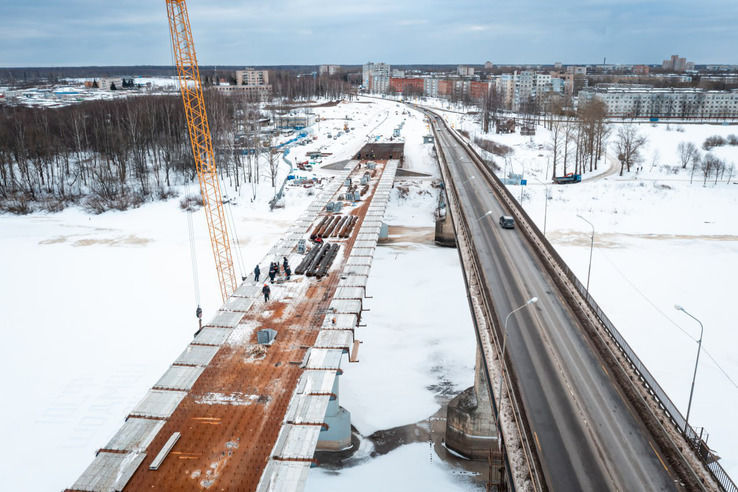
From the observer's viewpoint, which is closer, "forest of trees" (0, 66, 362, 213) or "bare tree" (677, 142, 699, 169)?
"forest of trees" (0, 66, 362, 213)

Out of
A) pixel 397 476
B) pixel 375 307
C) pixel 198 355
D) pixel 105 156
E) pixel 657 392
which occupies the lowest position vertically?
pixel 397 476

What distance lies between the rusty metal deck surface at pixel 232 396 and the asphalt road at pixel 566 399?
9.64 m

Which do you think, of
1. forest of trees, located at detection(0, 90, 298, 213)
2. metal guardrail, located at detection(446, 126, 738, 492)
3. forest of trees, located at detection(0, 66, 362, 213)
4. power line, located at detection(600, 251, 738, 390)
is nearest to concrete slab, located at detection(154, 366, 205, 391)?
metal guardrail, located at detection(446, 126, 738, 492)

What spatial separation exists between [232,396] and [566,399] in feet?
51.1

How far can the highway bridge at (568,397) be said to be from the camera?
754 inches

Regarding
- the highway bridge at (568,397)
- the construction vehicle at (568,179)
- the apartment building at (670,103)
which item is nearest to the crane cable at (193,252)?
the highway bridge at (568,397)

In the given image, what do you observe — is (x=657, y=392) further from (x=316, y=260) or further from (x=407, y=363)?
(x=316, y=260)

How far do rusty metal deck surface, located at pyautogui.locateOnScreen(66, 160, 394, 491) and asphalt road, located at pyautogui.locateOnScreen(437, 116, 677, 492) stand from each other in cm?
964

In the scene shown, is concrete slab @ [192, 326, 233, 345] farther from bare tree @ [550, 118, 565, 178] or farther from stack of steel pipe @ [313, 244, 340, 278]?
bare tree @ [550, 118, 565, 178]

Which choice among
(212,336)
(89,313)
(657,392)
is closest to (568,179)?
(657,392)

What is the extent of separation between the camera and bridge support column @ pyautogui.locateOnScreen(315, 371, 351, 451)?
31844mm

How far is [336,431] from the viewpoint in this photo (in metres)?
32.0

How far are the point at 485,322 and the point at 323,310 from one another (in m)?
10.6

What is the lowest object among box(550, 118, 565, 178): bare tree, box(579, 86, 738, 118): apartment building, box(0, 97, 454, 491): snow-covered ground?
box(0, 97, 454, 491): snow-covered ground
